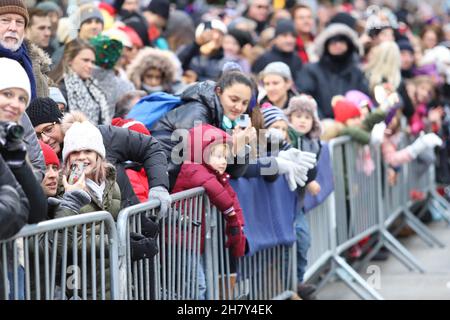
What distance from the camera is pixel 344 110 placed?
1201 cm

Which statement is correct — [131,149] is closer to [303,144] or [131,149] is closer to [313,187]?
[313,187]

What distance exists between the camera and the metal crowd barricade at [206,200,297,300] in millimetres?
8031

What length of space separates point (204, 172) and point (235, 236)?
1.92ft

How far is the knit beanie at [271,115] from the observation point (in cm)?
940

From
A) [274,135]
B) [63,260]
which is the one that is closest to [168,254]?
[63,260]

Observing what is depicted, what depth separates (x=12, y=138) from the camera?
530 centimetres

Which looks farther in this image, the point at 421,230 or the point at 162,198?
the point at 421,230

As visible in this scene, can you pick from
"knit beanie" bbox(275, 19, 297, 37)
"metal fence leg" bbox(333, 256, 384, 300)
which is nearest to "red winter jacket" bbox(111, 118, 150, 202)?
"metal fence leg" bbox(333, 256, 384, 300)

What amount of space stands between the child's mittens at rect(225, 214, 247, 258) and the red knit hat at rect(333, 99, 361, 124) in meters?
3.89

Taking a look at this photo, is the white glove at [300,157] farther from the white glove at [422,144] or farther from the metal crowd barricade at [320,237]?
the white glove at [422,144]

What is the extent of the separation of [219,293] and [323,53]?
593 centimetres

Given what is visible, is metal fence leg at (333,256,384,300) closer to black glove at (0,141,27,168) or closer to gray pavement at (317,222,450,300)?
gray pavement at (317,222,450,300)

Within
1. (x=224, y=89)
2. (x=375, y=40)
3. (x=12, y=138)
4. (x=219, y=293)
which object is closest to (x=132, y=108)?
(x=224, y=89)

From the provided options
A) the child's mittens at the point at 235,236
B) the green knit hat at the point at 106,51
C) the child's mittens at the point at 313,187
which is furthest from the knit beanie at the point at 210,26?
the child's mittens at the point at 235,236
